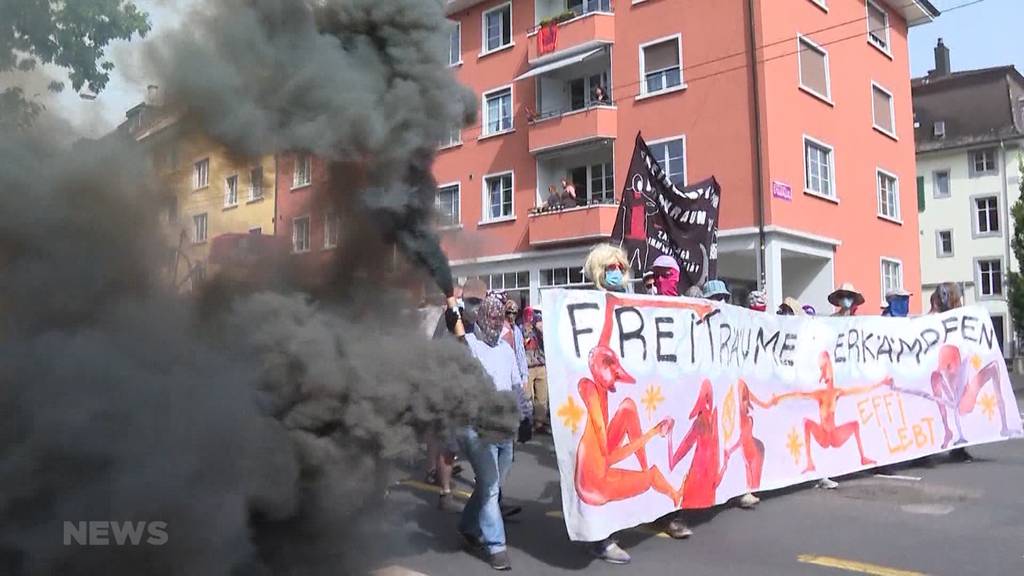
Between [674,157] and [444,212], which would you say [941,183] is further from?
[444,212]

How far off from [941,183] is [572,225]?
28.8 meters

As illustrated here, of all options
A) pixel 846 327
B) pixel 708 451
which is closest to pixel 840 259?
pixel 846 327

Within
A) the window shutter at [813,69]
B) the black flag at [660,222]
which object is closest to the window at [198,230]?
the black flag at [660,222]

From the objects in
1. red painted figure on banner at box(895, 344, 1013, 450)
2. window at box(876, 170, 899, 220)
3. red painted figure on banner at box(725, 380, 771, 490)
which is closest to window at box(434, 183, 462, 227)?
red painted figure on banner at box(725, 380, 771, 490)

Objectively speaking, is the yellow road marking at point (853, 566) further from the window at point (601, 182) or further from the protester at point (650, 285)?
the window at point (601, 182)

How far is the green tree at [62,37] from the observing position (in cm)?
381

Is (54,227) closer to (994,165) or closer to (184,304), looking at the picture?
(184,304)

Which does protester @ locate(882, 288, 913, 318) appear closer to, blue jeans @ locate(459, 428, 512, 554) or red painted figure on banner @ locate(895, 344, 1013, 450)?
red painted figure on banner @ locate(895, 344, 1013, 450)

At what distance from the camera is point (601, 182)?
22.4m

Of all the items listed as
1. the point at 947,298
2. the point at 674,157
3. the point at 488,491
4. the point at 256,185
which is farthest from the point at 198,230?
the point at 674,157

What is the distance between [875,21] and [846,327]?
19018 millimetres

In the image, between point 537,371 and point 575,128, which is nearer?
point 537,371

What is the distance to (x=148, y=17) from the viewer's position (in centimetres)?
397

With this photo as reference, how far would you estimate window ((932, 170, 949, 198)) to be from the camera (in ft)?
136
